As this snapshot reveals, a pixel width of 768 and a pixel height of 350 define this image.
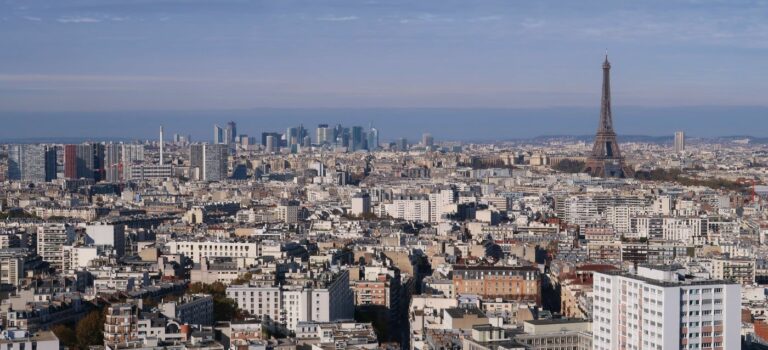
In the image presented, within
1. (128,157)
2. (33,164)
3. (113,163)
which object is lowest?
(113,163)

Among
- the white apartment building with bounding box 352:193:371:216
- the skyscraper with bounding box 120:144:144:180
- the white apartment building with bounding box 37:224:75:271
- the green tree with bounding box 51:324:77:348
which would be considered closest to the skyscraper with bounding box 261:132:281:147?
the skyscraper with bounding box 120:144:144:180

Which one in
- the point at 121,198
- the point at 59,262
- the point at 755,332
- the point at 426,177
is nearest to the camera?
the point at 755,332

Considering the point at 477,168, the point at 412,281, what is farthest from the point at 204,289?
the point at 477,168

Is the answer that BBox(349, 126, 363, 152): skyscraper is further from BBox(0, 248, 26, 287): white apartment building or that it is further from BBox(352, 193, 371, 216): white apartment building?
BBox(0, 248, 26, 287): white apartment building

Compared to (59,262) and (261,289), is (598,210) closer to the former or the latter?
(59,262)

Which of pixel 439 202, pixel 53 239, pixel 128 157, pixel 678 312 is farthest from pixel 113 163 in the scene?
pixel 678 312

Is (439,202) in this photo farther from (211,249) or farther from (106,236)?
(211,249)

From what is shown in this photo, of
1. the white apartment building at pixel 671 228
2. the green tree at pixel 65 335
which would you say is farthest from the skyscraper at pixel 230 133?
the green tree at pixel 65 335
